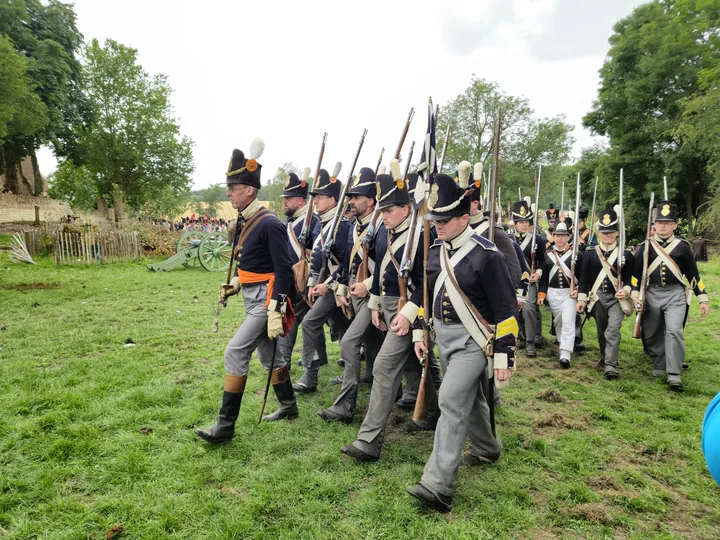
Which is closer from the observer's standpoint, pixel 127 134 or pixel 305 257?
pixel 305 257

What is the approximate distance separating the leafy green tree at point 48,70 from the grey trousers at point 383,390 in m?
31.1

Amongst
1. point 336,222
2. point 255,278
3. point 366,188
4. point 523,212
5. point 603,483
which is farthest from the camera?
point 523,212

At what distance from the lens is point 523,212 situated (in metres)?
8.57

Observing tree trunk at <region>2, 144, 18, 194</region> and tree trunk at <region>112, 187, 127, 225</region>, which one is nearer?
tree trunk at <region>2, 144, 18, 194</region>

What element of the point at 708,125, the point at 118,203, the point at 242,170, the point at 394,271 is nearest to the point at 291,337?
the point at 394,271

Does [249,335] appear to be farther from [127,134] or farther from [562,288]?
Answer: [127,134]

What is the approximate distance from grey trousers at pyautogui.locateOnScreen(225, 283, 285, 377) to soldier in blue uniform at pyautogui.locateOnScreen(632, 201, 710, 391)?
17.0ft

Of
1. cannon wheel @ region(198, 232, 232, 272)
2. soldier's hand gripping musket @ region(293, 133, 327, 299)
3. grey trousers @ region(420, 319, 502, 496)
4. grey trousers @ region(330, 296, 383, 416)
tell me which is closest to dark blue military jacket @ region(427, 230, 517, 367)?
grey trousers @ region(420, 319, 502, 496)

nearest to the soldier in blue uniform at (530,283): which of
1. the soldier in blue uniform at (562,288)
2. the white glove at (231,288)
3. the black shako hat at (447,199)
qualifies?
the soldier in blue uniform at (562,288)

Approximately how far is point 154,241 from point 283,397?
789 inches

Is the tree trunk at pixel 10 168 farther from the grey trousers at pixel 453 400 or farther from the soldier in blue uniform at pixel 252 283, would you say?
the grey trousers at pixel 453 400

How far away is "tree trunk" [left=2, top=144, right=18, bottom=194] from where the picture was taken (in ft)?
114

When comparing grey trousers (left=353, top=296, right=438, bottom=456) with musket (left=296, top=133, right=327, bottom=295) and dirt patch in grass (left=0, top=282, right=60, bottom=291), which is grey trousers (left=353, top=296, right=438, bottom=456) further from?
dirt patch in grass (left=0, top=282, right=60, bottom=291)

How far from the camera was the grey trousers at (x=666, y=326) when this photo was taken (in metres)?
6.01
